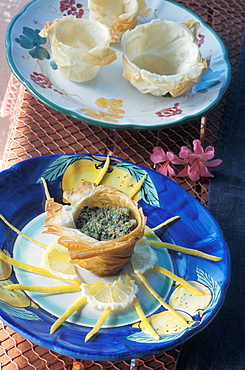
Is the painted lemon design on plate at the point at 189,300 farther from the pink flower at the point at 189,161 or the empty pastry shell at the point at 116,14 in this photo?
the empty pastry shell at the point at 116,14

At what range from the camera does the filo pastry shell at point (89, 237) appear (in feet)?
1.72

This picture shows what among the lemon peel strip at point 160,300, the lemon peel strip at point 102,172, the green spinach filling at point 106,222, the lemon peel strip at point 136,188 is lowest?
the lemon peel strip at point 160,300

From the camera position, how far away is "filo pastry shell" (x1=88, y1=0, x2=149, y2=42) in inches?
34.9

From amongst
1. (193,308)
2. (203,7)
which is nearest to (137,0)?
(203,7)

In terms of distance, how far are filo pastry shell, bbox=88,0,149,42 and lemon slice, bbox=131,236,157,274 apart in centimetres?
47

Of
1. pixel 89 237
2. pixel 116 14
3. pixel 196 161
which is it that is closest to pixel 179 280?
pixel 89 237

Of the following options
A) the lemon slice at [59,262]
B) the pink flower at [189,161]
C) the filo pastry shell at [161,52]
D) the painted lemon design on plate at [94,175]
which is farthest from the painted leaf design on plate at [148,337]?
the filo pastry shell at [161,52]

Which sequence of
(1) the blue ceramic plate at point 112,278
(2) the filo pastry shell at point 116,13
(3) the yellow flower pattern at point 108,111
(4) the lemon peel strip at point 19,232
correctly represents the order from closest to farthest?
1. (1) the blue ceramic plate at point 112,278
2. (4) the lemon peel strip at point 19,232
3. (3) the yellow flower pattern at point 108,111
4. (2) the filo pastry shell at point 116,13

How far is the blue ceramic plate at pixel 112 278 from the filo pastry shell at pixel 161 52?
0.20 metres

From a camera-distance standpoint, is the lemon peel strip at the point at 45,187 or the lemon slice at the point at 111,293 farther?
the lemon peel strip at the point at 45,187

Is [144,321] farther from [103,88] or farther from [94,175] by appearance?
[103,88]

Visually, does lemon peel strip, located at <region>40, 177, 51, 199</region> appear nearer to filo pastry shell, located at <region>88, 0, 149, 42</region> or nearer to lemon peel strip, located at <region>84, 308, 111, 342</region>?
lemon peel strip, located at <region>84, 308, 111, 342</region>

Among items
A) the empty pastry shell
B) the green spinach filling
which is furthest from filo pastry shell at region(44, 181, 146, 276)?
the empty pastry shell

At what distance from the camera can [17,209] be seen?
0.63 metres
